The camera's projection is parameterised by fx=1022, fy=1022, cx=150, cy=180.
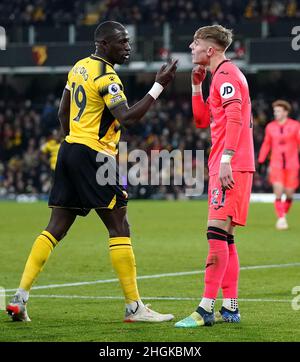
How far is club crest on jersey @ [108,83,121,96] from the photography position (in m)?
8.04

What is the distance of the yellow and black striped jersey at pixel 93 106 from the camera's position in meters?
8.16

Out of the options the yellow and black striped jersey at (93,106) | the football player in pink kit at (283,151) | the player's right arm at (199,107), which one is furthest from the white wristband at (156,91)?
the football player in pink kit at (283,151)

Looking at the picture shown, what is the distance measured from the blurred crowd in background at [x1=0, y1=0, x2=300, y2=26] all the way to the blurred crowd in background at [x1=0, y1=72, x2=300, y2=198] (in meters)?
3.26

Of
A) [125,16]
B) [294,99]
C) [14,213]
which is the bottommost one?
[14,213]

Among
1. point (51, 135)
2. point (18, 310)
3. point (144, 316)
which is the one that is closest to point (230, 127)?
point (144, 316)

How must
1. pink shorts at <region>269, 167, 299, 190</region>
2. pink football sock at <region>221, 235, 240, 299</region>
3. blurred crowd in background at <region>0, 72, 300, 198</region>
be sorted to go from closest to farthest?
pink football sock at <region>221, 235, 240, 299</region> → pink shorts at <region>269, 167, 299, 190</region> → blurred crowd in background at <region>0, 72, 300, 198</region>

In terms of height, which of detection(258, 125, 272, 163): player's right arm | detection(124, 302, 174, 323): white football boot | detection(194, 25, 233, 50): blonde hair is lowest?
detection(124, 302, 174, 323): white football boot

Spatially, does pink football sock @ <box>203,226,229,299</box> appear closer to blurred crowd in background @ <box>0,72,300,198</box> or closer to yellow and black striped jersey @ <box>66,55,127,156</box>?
yellow and black striped jersey @ <box>66,55,127,156</box>

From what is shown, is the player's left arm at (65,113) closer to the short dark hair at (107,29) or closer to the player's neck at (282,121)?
the short dark hair at (107,29)

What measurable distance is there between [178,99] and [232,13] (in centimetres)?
468

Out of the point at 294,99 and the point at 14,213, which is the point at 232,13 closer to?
the point at 294,99

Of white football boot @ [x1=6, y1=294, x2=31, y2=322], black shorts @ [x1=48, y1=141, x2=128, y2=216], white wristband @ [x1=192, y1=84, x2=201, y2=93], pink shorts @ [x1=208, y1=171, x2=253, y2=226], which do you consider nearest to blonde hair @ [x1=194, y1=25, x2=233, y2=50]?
white wristband @ [x1=192, y1=84, x2=201, y2=93]

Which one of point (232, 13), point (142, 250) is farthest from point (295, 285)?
point (232, 13)

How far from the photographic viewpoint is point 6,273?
1210 cm
